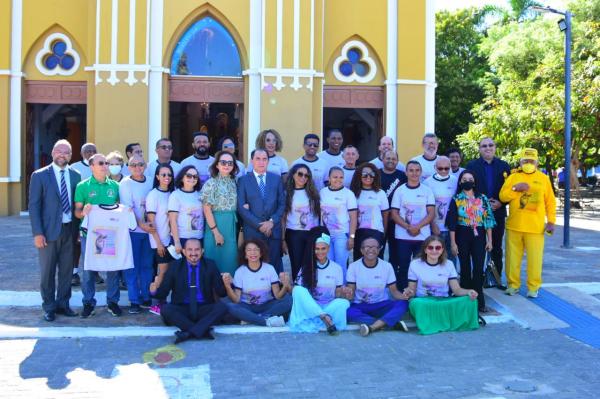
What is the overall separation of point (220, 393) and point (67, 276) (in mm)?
2930

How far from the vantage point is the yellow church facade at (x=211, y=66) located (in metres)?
16.0

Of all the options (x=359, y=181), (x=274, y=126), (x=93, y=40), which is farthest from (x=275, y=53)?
(x=359, y=181)

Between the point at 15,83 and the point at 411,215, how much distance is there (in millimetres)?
13365

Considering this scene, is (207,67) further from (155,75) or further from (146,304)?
(146,304)

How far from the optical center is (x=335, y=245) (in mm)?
7449

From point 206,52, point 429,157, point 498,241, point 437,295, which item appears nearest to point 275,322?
point 437,295

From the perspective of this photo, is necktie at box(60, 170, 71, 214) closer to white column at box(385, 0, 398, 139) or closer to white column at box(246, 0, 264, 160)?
white column at box(246, 0, 264, 160)

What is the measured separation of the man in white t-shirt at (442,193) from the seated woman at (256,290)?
83.2 inches

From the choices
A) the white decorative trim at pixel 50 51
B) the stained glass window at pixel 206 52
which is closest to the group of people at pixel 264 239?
the stained glass window at pixel 206 52

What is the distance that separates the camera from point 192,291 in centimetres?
660

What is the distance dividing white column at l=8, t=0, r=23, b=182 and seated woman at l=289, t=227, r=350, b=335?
12.6 metres

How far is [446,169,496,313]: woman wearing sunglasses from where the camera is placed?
7.49 meters

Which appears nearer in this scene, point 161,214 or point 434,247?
point 434,247

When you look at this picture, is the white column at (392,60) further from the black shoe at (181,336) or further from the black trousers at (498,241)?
the black shoe at (181,336)
